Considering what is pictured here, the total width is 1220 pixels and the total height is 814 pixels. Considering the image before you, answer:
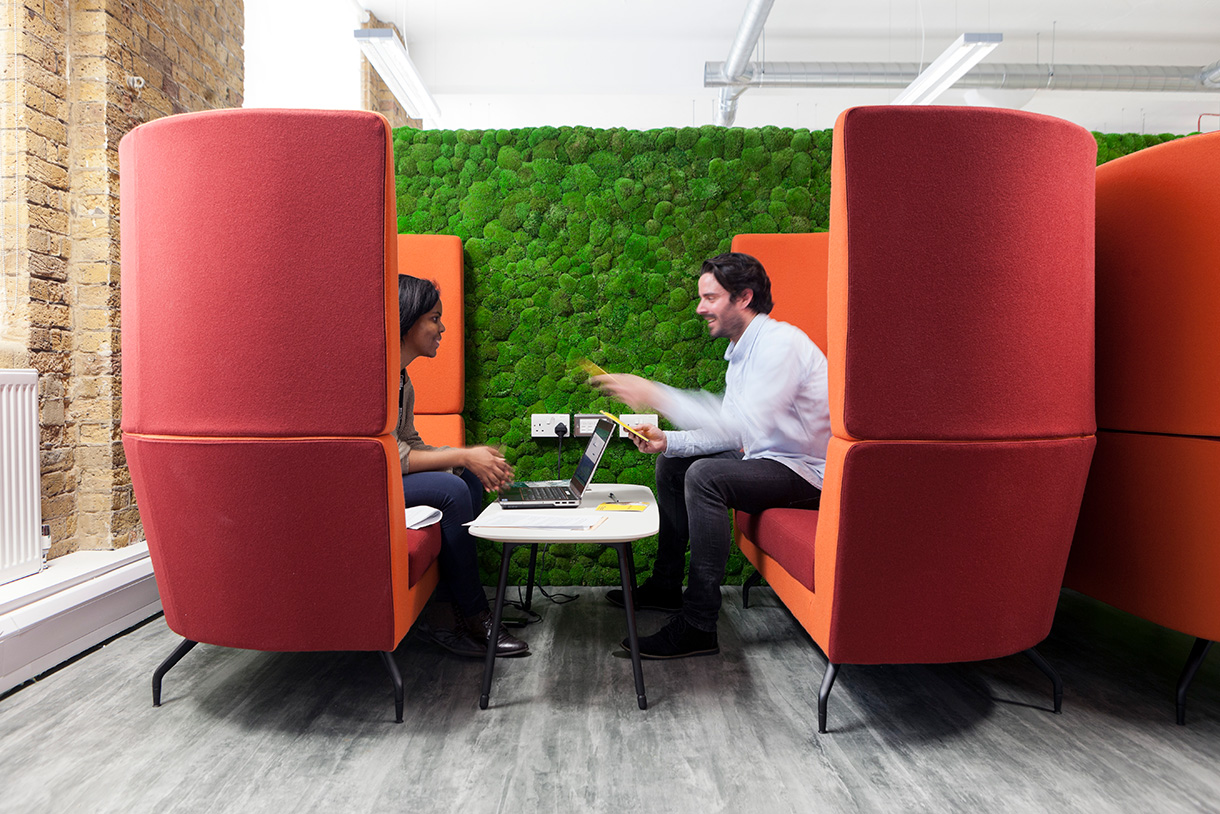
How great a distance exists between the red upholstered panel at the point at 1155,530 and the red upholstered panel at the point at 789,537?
31.3 inches

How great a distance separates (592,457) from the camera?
2.12 meters

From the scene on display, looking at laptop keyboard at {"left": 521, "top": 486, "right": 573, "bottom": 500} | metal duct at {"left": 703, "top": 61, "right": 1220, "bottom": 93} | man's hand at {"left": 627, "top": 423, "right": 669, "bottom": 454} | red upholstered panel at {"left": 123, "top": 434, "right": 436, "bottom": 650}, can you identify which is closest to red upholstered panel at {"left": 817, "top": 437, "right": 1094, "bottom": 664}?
man's hand at {"left": 627, "top": 423, "right": 669, "bottom": 454}

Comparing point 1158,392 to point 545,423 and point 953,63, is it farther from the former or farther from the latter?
point 953,63

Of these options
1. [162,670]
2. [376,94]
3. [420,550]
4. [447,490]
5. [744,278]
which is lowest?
[162,670]

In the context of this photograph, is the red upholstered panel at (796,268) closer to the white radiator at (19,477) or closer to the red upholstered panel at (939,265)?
the red upholstered panel at (939,265)

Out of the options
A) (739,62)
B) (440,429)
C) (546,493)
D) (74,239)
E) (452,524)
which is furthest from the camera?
(739,62)

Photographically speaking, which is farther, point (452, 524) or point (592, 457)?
point (592, 457)

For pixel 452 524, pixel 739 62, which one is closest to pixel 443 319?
pixel 452 524

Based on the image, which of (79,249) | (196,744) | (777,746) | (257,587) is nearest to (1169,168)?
(777,746)

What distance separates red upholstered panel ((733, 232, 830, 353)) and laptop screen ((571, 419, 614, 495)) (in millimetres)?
1090

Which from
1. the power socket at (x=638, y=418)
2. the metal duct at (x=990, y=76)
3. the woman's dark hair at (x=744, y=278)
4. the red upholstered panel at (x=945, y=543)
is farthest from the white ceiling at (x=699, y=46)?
the red upholstered panel at (x=945, y=543)

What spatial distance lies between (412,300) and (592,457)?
775 millimetres

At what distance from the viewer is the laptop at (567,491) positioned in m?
1.99

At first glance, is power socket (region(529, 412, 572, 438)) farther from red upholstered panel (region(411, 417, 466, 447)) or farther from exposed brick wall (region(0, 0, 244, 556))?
exposed brick wall (region(0, 0, 244, 556))
